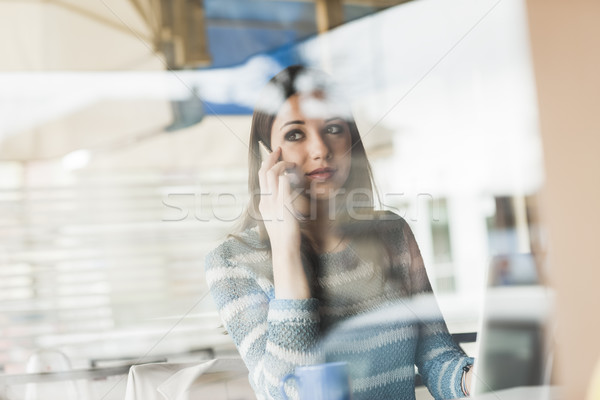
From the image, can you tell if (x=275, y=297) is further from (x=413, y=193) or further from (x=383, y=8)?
(x=383, y=8)

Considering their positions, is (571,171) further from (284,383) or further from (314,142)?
(284,383)

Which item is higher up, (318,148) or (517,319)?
(318,148)

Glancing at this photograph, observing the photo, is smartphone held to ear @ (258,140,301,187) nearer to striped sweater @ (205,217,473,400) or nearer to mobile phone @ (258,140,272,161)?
mobile phone @ (258,140,272,161)

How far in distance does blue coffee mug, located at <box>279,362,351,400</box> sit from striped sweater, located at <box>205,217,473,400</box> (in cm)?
9

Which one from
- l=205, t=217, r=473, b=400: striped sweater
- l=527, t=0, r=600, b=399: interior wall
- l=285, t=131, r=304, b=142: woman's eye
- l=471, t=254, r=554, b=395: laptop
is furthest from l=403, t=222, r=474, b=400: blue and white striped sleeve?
l=527, t=0, r=600, b=399: interior wall

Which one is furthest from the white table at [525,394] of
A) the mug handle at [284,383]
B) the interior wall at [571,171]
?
the mug handle at [284,383]

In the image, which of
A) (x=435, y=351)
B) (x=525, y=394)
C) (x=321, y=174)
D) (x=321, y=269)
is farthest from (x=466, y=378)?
(x=321, y=174)

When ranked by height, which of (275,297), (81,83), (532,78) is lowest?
(275,297)

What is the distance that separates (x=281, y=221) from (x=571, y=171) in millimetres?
750

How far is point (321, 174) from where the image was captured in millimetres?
1044

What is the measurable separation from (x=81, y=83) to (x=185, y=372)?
1.48 feet

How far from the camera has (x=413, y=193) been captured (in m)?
1.15

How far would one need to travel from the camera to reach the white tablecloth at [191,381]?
906mm

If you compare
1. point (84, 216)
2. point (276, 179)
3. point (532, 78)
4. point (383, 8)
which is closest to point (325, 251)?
point (276, 179)
